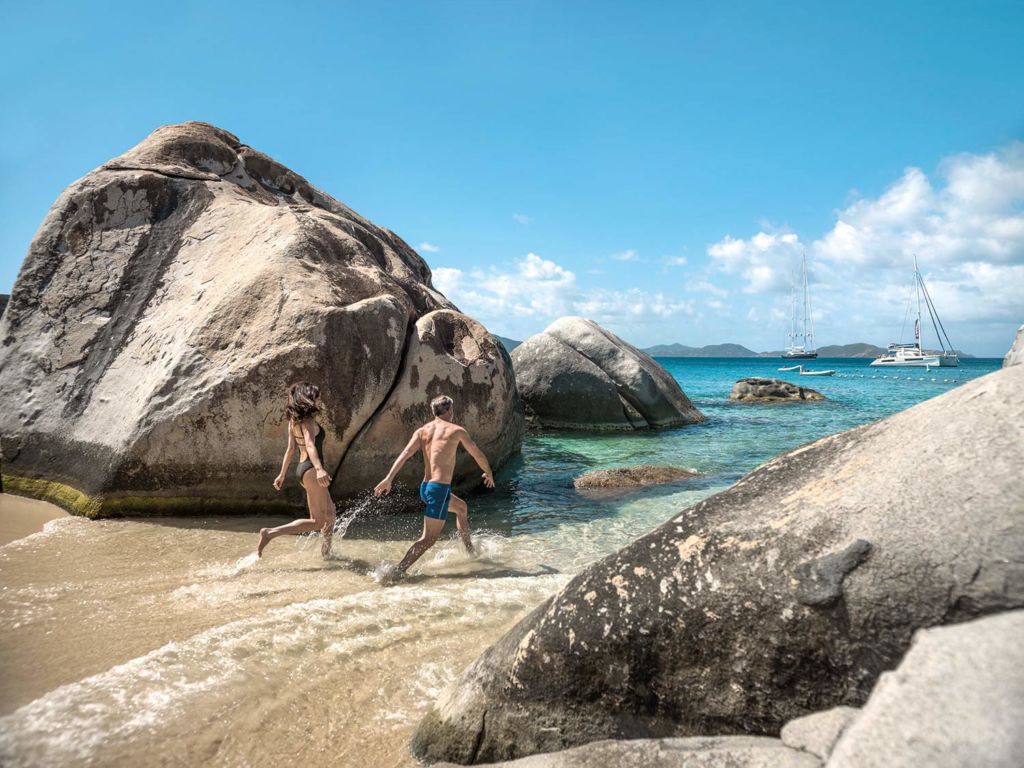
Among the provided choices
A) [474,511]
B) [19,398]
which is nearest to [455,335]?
[474,511]

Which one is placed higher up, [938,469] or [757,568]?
[938,469]

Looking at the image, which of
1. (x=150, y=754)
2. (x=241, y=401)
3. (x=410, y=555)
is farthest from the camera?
(x=241, y=401)

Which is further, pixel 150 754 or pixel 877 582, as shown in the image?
pixel 150 754

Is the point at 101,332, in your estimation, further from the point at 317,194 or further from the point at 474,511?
the point at 474,511

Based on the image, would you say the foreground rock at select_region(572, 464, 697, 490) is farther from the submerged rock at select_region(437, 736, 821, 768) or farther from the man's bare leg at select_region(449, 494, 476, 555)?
the submerged rock at select_region(437, 736, 821, 768)

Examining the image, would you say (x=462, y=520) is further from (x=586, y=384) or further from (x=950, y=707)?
(x=586, y=384)

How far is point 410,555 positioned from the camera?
5.53 meters

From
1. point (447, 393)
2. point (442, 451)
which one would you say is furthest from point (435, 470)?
point (447, 393)

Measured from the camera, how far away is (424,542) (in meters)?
5.57

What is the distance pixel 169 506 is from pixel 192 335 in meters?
2.00

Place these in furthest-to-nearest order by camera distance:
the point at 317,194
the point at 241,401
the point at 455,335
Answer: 1. the point at 317,194
2. the point at 455,335
3. the point at 241,401

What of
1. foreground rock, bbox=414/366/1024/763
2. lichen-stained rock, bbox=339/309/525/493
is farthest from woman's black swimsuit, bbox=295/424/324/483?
foreground rock, bbox=414/366/1024/763

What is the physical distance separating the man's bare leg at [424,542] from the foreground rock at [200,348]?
190 centimetres

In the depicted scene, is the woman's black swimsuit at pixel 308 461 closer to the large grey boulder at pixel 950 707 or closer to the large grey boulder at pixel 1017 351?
the large grey boulder at pixel 950 707
